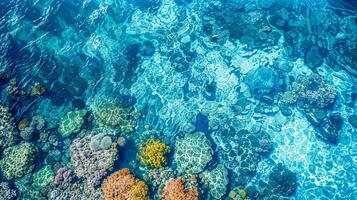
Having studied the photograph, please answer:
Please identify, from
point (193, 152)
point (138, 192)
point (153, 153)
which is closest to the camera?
point (138, 192)

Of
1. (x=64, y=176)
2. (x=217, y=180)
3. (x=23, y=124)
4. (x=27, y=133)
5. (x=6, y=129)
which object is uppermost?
(x=6, y=129)

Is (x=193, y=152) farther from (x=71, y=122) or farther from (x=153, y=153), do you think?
(x=71, y=122)

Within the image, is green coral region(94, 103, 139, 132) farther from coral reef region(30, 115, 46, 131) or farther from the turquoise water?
coral reef region(30, 115, 46, 131)

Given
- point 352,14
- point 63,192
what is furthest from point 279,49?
point 63,192

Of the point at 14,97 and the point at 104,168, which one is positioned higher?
the point at 14,97

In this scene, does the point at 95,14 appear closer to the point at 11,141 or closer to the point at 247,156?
the point at 11,141

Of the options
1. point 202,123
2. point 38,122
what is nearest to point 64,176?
point 38,122

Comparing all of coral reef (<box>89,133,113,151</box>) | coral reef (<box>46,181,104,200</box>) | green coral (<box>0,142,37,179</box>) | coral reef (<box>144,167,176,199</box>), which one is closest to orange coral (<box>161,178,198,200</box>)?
coral reef (<box>144,167,176,199</box>)
